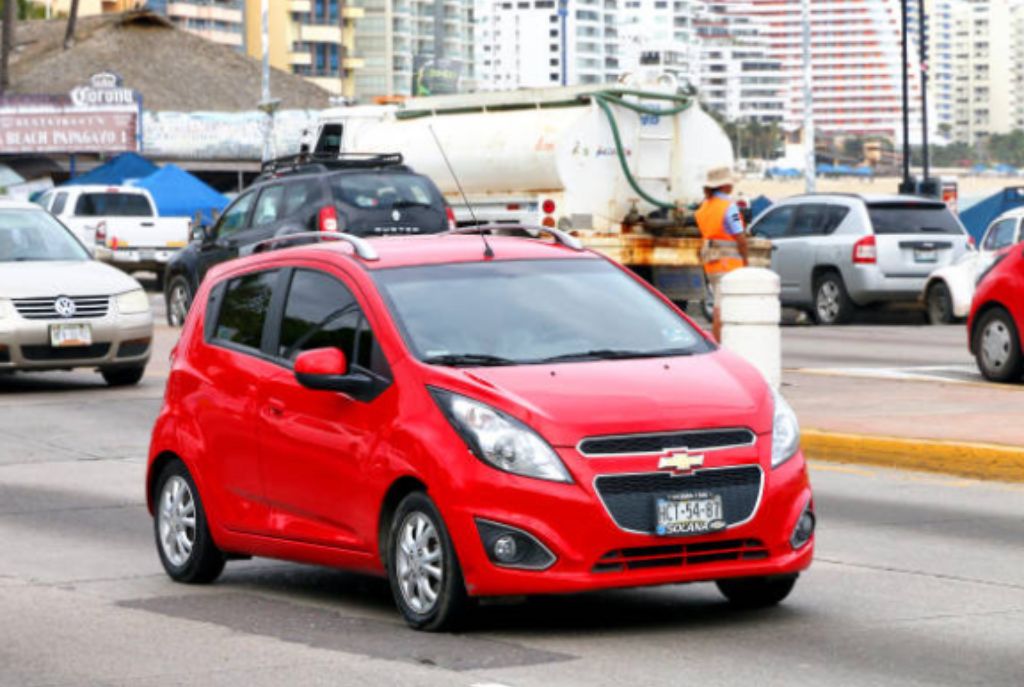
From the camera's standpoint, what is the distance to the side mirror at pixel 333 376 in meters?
9.56

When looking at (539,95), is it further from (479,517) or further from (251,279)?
(479,517)

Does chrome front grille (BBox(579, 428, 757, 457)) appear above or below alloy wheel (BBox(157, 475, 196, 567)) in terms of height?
above

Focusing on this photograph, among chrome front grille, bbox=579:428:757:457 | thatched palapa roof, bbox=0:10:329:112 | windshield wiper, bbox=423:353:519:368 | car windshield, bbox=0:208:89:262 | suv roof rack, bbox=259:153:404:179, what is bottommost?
chrome front grille, bbox=579:428:757:457

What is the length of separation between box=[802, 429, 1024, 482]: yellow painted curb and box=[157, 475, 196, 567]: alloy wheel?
5.62 meters

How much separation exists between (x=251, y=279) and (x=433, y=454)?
2365 millimetres

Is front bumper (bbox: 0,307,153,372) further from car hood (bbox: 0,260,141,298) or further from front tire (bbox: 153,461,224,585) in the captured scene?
front tire (bbox: 153,461,224,585)

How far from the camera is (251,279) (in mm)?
11055

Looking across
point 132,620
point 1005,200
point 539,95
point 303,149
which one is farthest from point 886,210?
point 132,620

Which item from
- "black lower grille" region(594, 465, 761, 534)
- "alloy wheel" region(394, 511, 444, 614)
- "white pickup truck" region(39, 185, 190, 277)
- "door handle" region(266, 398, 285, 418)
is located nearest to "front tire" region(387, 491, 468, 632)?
"alloy wheel" region(394, 511, 444, 614)

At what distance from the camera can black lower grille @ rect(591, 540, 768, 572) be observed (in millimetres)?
8839

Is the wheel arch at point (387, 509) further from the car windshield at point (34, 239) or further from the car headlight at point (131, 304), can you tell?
the car windshield at point (34, 239)

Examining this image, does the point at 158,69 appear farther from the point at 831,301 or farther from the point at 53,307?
the point at 53,307

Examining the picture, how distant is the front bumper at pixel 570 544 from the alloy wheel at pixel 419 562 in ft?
0.62

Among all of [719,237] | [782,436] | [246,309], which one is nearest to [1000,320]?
[719,237]
